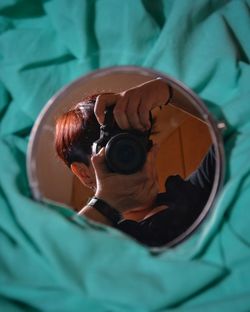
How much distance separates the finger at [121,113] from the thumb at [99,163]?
3 cm

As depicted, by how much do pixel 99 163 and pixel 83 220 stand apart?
7 centimetres

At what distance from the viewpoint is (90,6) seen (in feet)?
1.58

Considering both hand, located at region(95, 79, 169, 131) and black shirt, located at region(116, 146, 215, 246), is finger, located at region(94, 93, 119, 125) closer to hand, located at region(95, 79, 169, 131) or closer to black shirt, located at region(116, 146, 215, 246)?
hand, located at region(95, 79, 169, 131)

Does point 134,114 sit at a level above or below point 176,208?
above

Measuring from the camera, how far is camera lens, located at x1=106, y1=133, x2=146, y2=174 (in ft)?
1.48

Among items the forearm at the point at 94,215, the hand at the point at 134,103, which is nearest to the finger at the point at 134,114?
the hand at the point at 134,103

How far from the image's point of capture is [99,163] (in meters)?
0.46

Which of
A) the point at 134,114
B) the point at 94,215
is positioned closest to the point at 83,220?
the point at 94,215

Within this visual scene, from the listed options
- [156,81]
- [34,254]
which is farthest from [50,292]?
[156,81]

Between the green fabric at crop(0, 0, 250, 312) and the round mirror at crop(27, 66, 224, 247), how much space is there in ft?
0.06

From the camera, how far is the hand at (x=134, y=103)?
0.46m

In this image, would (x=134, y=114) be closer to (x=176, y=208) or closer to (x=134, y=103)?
(x=134, y=103)

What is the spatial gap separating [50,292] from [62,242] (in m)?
0.05

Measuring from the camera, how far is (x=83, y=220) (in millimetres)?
421
